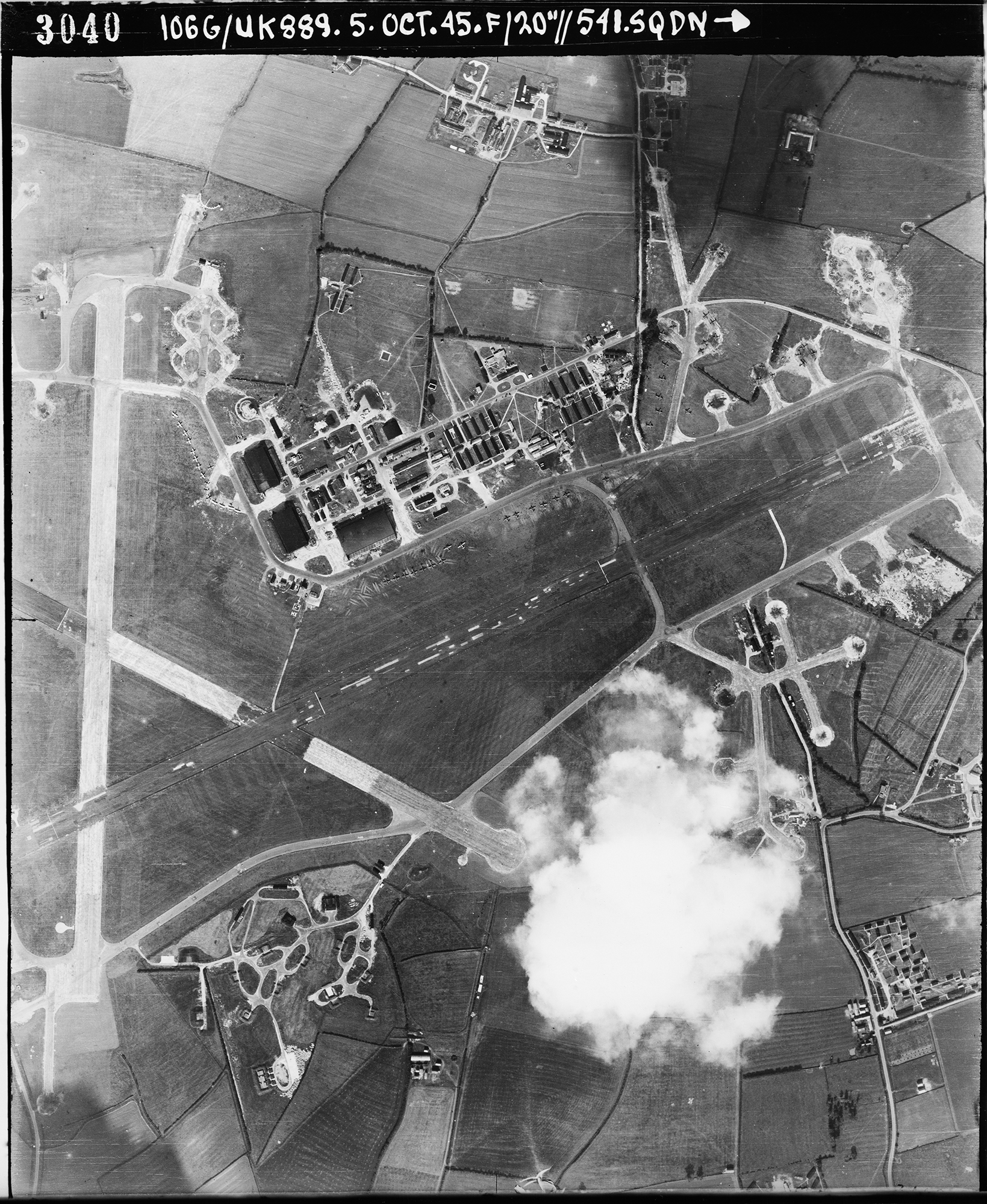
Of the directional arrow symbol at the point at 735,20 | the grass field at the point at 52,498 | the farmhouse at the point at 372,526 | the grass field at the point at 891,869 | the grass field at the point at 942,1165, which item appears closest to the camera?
the directional arrow symbol at the point at 735,20

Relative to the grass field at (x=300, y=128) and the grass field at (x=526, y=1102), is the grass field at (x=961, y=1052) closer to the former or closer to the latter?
the grass field at (x=526, y=1102)

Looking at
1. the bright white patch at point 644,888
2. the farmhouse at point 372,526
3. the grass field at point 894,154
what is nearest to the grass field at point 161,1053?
the bright white patch at point 644,888

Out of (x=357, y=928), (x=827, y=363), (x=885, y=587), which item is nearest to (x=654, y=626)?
(x=885, y=587)

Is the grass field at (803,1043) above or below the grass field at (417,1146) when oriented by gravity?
above

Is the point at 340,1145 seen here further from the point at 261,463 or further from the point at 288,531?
the point at 261,463

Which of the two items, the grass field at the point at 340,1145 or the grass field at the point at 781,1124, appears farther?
the grass field at the point at 781,1124

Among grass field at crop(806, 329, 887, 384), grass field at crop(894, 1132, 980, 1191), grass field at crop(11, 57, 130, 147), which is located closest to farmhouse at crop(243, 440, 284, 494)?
grass field at crop(11, 57, 130, 147)

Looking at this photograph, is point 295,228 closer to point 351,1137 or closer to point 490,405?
point 490,405

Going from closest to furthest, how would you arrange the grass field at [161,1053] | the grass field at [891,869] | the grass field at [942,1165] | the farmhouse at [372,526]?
1. the grass field at [161,1053]
2. the farmhouse at [372,526]
3. the grass field at [942,1165]
4. the grass field at [891,869]
